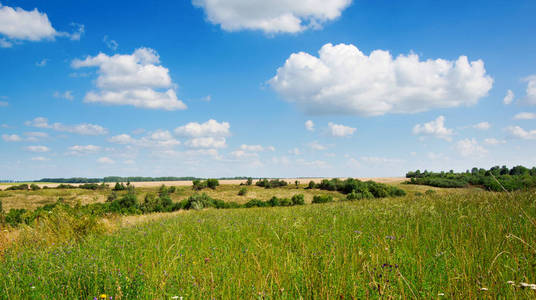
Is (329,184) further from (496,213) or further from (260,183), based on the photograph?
(496,213)

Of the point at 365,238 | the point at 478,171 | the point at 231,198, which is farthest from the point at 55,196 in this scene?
the point at 478,171

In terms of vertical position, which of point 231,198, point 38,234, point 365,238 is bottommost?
point 231,198

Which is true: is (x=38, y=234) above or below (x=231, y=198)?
above

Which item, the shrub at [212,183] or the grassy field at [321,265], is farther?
the shrub at [212,183]

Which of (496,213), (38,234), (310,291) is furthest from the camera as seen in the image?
(38,234)

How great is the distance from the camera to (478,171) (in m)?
69.4

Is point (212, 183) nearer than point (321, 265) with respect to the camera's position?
No

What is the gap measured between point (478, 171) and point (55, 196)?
94.7 m

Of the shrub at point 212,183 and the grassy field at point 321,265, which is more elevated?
the grassy field at point 321,265

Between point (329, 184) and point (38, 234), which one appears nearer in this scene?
point (38, 234)

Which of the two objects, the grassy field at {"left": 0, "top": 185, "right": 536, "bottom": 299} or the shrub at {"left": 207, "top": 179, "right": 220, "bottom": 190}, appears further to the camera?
the shrub at {"left": 207, "top": 179, "right": 220, "bottom": 190}

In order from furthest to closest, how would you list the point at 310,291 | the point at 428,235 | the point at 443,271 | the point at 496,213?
1. the point at 496,213
2. the point at 428,235
3. the point at 443,271
4. the point at 310,291

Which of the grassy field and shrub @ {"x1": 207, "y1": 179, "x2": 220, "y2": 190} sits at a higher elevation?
the grassy field

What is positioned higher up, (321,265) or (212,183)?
(321,265)
